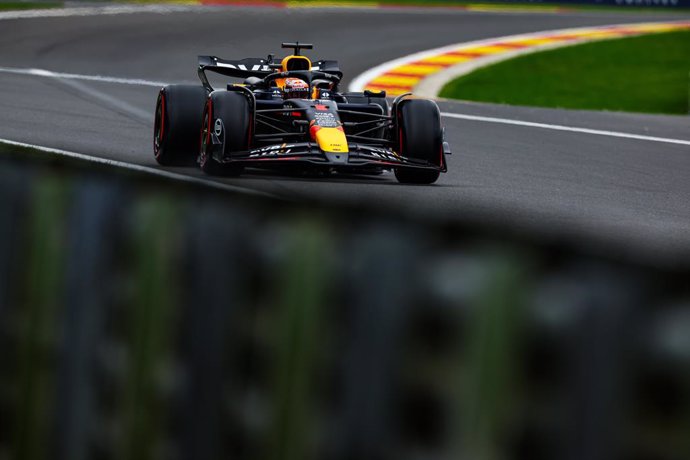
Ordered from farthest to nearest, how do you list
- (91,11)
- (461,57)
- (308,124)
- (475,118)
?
(91,11), (461,57), (475,118), (308,124)

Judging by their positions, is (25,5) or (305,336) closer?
(305,336)

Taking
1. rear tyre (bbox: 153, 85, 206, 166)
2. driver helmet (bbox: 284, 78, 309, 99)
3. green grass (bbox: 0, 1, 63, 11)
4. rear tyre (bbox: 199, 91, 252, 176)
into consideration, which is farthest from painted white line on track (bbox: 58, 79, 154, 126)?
green grass (bbox: 0, 1, 63, 11)

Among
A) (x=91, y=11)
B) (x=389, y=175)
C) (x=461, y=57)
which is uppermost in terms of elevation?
(x=389, y=175)

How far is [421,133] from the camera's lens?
10641mm

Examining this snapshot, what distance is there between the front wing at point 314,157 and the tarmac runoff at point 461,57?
27.0ft

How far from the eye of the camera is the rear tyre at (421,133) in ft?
34.9

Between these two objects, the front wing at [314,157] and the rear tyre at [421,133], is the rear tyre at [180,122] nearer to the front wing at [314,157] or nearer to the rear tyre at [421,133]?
the front wing at [314,157]

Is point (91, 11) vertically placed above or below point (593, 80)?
below

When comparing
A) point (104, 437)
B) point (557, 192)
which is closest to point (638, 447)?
point (104, 437)

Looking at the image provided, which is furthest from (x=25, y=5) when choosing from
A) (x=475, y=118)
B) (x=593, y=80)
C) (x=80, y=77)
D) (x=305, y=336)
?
(x=305, y=336)

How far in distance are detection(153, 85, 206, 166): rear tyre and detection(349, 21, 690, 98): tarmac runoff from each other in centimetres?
780

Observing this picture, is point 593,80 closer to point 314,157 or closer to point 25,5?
point 314,157

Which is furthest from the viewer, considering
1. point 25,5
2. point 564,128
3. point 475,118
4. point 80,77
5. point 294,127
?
point 25,5

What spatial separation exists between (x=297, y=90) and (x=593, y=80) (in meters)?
10.3
